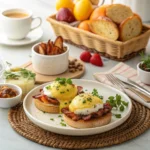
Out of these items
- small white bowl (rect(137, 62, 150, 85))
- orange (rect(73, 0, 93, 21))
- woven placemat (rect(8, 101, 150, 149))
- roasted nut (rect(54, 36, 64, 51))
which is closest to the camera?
woven placemat (rect(8, 101, 150, 149))

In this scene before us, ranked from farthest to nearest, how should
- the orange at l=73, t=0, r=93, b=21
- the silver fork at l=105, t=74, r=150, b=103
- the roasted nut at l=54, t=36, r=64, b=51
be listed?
the orange at l=73, t=0, r=93, b=21
the roasted nut at l=54, t=36, r=64, b=51
the silver fork at l=105, t=74, r=150, b=103

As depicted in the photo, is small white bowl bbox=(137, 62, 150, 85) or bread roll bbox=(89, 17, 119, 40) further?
bread roll bbox=(89, 17, 119, 40)

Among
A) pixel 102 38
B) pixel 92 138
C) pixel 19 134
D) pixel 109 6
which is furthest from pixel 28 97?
pixel 109 6

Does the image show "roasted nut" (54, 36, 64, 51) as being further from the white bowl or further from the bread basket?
the bread basket

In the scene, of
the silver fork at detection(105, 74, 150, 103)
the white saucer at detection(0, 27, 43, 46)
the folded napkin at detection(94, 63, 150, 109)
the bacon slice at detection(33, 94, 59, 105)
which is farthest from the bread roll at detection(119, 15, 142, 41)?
the bacon slice at detection(33, 94, 59, 105)

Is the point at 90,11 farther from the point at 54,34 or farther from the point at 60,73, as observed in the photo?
the point at 60,73
